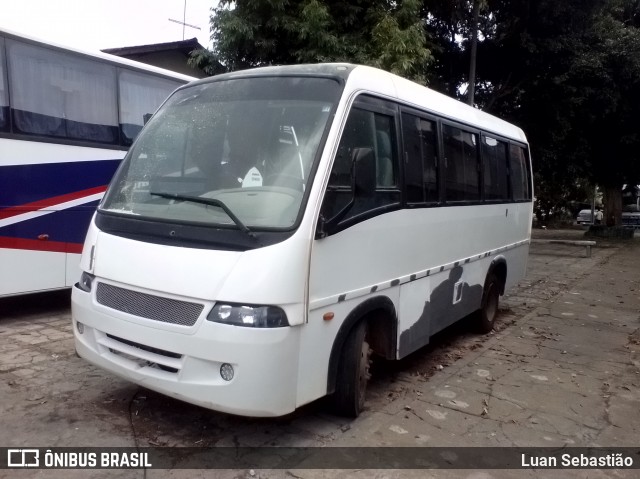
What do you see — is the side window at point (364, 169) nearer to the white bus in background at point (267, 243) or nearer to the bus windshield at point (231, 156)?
the white bus in background at point (267, 243)

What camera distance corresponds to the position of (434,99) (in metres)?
5.63

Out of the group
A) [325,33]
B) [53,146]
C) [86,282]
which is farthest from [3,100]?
[325,33]

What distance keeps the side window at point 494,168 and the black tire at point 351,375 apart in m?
3.35

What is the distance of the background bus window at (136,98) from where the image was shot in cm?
774

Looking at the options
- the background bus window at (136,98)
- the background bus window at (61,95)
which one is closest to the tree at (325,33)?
the background bus window at (136,98)

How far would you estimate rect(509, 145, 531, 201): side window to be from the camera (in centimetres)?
806

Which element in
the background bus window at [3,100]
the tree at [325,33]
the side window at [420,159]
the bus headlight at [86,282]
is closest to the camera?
the bus headlight at [86,282]

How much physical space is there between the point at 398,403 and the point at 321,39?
7283 millimetres

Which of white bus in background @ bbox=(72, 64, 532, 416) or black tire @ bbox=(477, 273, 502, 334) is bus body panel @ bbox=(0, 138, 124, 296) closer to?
white bus in background @ bbox=(72, 64, 532, 416)

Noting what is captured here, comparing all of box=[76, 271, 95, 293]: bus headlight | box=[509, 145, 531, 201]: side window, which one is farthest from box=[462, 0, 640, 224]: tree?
box=[76, 271, 95, 293]: bus headlight

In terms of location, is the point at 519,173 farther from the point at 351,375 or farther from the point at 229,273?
the point at 229,273

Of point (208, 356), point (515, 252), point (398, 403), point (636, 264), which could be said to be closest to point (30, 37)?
point (208, 356)

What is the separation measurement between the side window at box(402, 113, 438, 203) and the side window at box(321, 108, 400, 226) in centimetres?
25

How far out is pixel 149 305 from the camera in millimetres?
3639
